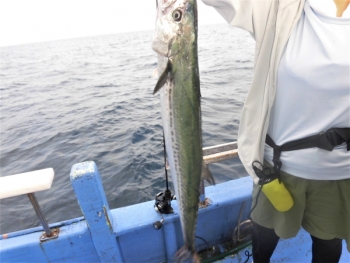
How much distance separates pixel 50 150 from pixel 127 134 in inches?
74.3

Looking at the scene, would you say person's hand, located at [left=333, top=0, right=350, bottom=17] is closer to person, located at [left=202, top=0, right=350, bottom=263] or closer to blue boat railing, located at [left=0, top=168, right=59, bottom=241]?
person, located at [left=202, top=0, right=350, bottom=263]

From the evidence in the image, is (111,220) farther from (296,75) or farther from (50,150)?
(50,150)

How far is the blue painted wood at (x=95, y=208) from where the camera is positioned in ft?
5.58

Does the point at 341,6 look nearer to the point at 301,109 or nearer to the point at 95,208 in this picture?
the point at 301,109

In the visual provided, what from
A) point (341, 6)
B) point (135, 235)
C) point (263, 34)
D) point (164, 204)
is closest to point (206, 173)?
point (164, 204)

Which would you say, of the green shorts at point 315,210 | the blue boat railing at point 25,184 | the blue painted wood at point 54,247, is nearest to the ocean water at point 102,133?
the blue painted wood at point 54,247

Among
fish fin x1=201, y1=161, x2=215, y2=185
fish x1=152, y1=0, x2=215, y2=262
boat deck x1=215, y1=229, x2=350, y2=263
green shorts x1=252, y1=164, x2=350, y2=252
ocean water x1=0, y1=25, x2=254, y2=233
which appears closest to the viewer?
fish x1=152, y1=0, x2=215, y2=262

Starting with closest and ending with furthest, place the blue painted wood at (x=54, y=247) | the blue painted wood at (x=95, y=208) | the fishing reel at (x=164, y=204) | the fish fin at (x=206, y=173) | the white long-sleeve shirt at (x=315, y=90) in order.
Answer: the white long-sleeve shirt at (x=315, y=90), the fish fin at (x=206, y=173), the blue painted wood at (x=95, y=208), the blue painted wood at (x=54, y=247), the fishing reel at (x=164, y=204)

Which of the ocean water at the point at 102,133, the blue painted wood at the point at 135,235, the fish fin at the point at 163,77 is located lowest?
the ocean water at the point at 102,133

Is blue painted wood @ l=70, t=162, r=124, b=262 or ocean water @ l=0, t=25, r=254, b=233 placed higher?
blue painted wood @ l=70, t=162, r=124, b=262

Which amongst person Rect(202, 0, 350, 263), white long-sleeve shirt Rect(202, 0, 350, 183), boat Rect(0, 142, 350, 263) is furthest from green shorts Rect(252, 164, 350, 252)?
boat Rect(0, 142, 350, 263)

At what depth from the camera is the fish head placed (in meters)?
1.23

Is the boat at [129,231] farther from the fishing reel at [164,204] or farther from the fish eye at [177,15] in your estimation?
the fish eye at [177,15]

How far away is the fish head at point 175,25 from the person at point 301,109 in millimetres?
133
